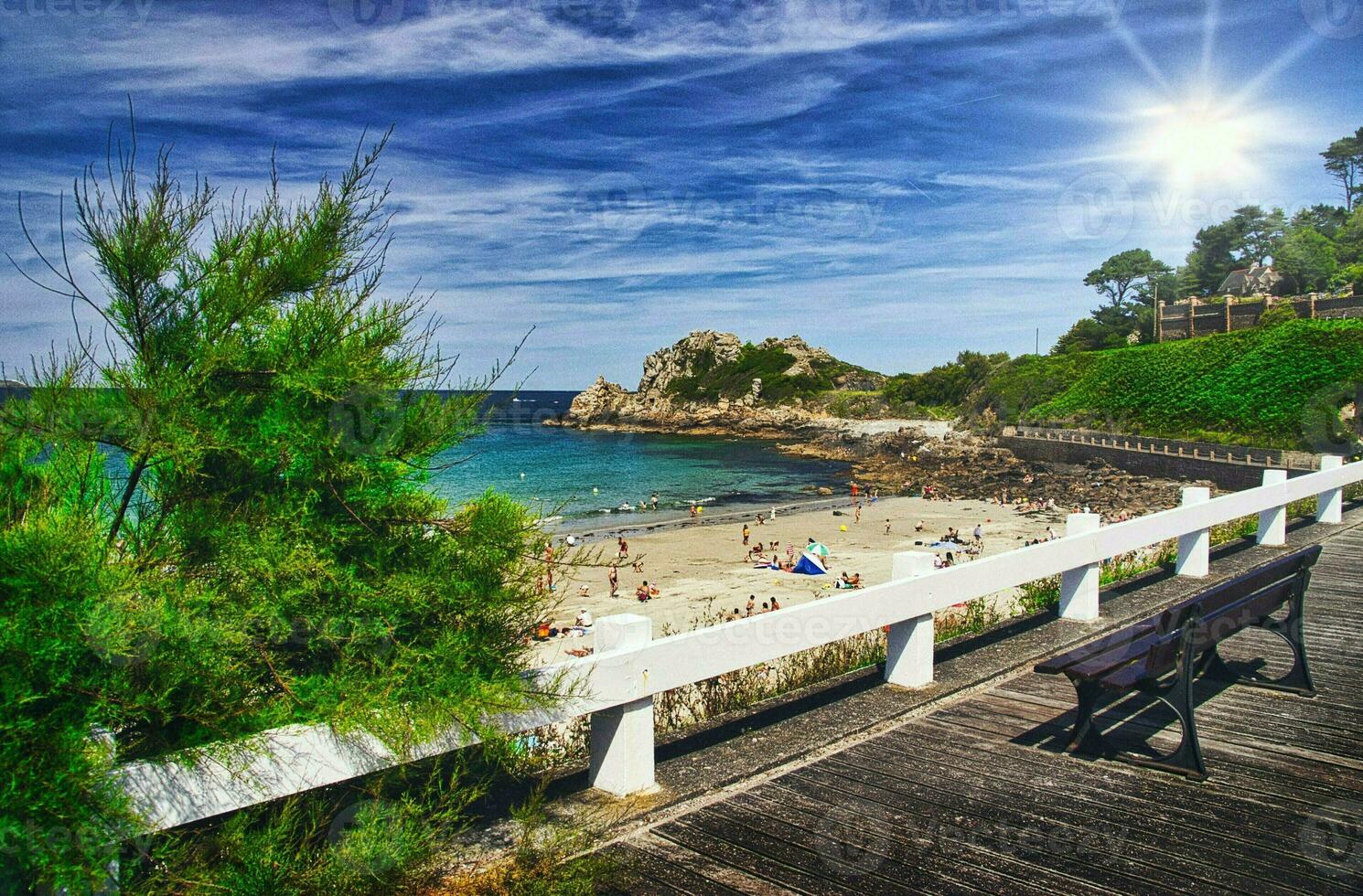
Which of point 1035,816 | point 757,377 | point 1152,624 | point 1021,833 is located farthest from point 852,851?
point 757,377

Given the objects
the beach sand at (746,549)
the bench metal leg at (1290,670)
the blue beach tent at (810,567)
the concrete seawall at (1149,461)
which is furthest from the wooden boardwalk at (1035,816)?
the concrete seawall at (1149,461)

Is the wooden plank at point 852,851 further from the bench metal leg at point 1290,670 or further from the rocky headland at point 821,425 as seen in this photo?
the rocky headland at point 821,425

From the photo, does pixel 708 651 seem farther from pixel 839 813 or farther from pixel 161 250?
pixel 161 250

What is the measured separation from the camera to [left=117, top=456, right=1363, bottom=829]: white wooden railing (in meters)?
3.22

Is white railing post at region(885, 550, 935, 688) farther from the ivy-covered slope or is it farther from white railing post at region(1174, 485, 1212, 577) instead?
the ivy-covered slope

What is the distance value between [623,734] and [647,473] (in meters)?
69.0

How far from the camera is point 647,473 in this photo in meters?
73.5

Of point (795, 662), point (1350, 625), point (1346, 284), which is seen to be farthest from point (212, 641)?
point (1346, 284)

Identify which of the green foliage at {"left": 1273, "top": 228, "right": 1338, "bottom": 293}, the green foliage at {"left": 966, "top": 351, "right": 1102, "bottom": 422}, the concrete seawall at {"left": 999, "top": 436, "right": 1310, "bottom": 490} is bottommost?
the concrete seawall at {"left": 999, "top": 436, "right": 1310, "bottom": 490}

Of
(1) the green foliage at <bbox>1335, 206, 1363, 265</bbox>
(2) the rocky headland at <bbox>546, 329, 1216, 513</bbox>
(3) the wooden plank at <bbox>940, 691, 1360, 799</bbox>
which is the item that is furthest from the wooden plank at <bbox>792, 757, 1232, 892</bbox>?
(1) the green foliage at <bbox>1335, 206, 1363, 265</bbox>

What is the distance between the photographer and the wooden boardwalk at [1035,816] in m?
3.79

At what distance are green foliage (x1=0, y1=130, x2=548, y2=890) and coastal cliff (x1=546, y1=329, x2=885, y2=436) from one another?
105874 mm

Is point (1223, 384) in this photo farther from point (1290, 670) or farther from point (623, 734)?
point (623, 734)

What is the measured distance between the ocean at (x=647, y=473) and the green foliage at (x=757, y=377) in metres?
22.2
